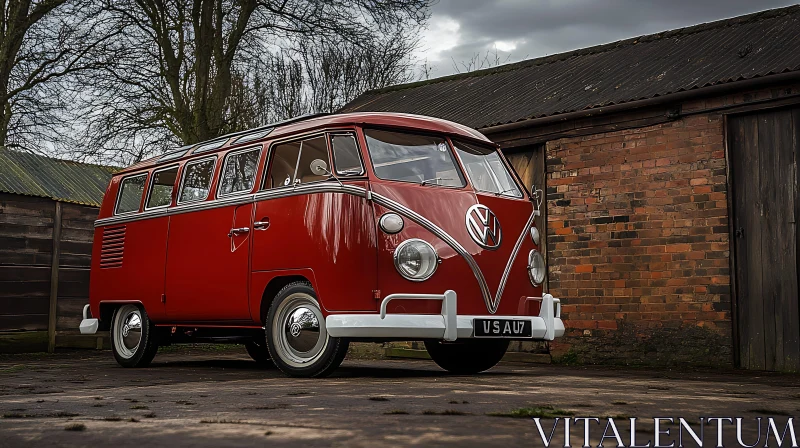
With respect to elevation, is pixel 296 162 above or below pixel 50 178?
below

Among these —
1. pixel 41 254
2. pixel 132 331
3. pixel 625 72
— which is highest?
pixel 625 72

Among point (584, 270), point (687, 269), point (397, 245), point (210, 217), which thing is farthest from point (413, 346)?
point (397, 245)

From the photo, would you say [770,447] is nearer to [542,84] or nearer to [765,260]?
[765,260]

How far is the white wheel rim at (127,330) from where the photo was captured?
32.8 ft

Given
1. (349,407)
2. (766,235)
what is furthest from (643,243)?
(349,407)

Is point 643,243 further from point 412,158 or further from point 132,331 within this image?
point 132,331

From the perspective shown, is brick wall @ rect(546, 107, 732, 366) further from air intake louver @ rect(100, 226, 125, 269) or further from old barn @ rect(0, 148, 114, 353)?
old barn @ rect(0, 148, 114, 353)

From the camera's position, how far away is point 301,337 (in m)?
7.61

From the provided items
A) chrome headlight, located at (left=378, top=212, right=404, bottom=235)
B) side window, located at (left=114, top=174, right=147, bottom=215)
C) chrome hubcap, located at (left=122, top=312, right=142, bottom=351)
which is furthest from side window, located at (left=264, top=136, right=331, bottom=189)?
chrome hubcap, located at (left=122, top=312, right=142, bottom=351)

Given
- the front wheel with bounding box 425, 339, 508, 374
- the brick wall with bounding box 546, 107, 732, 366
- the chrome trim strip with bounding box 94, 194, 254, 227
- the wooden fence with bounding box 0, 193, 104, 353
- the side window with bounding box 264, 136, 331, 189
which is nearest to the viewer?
the side window with bounding box 264, 136, 331, 189

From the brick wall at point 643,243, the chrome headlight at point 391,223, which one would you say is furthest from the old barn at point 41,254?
the chrome headlight at point 391,223

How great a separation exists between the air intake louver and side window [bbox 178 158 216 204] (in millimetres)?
1245

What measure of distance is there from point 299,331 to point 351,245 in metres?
0.94

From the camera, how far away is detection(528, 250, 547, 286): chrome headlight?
26.3ft
